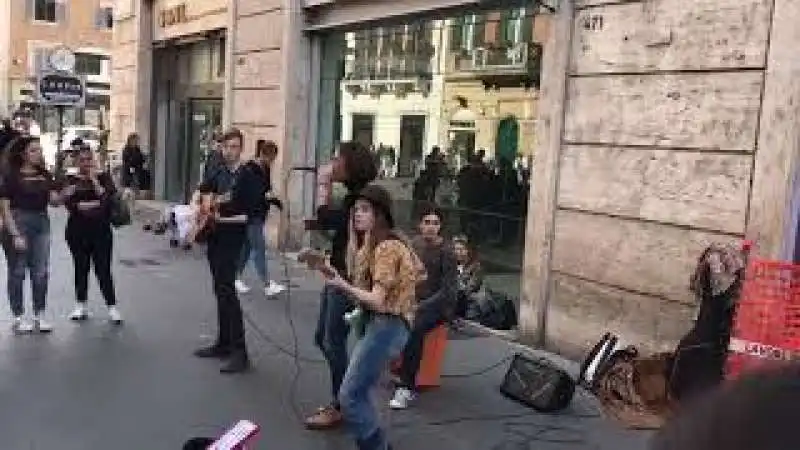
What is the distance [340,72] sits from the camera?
1364 centimetres

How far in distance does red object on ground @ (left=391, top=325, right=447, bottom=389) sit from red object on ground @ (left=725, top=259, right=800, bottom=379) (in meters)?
2.16

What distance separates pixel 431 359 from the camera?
7016 mm

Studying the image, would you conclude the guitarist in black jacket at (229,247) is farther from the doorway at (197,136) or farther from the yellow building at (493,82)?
the doorway at (197,136)

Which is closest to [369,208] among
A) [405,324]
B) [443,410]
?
[405,324]

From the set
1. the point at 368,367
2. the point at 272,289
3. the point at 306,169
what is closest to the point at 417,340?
the point at 368,367

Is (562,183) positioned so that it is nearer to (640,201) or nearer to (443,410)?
(640,201)

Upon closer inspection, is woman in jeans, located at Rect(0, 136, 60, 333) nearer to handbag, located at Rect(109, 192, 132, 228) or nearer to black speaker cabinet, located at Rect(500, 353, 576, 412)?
handbag, located at Rect(109, 192, 132, 228)

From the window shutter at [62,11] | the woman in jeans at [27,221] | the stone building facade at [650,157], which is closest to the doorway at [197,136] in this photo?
the stone building facade at [650,157]

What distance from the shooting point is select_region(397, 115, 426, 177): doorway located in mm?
11538

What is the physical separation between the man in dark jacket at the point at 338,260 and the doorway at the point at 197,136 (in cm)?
1199

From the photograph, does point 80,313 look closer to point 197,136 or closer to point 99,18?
point 197,136

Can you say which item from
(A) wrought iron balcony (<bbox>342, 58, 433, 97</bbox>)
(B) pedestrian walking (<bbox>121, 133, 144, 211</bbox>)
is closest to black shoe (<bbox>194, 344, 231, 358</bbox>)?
(A) wrought iron balcony (<bbox>342, 58, 433, 97</bbox>)

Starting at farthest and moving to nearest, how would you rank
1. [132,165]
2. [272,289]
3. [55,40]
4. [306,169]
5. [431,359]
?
[55,40] < [132,165] < [306,169] < [272,289] < [431,359]

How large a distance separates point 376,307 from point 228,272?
8.79 ft
